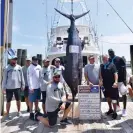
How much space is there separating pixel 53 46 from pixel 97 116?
9.76 meters

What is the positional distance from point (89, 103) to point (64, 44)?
9.44 metres

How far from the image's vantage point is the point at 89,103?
546cm

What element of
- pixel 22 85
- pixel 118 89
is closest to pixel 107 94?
pixel 118 89

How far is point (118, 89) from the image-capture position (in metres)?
5.62

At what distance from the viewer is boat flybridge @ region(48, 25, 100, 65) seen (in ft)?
47.3

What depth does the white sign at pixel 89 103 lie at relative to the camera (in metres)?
5.45

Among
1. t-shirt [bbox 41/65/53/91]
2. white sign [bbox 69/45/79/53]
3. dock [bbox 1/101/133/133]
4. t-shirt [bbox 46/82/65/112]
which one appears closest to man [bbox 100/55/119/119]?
dock [bbox 1/101/133/133]

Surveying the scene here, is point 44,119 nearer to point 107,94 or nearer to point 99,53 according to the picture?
point 107,94

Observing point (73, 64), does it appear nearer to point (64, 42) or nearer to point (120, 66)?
point (120, 66)

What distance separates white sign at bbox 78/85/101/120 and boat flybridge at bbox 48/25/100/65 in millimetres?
8619

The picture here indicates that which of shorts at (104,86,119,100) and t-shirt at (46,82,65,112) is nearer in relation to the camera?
t-shirt at (46,82,65,112)

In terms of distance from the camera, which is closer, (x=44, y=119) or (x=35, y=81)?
(x=44, y=119)

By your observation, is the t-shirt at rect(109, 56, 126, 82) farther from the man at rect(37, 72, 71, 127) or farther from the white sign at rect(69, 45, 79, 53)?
the man at rect(37, 72, 71, 127)

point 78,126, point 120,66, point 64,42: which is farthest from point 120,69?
point 64,42
